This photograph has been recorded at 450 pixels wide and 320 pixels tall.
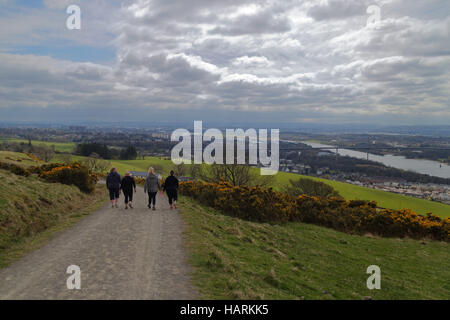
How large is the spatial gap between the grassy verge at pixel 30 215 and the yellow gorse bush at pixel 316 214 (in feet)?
28.7

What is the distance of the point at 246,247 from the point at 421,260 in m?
9.60

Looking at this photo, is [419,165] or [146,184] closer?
[146,184]

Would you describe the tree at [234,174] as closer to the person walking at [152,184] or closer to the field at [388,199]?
the field at [388,199]

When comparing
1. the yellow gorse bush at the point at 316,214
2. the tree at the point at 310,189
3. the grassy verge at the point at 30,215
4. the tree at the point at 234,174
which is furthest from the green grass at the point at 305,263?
the tree at the point at 310,189

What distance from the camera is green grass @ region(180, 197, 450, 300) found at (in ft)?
25.4

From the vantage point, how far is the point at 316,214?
22.6 m

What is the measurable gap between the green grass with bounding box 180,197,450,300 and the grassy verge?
16.9 ft

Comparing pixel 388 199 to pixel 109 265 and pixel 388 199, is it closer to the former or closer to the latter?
pixel 388 199

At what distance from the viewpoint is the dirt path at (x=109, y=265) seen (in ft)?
20.6

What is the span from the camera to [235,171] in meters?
37.6

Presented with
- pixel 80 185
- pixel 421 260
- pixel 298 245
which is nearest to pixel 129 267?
pixel 298 245

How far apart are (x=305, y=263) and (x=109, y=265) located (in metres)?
7.53

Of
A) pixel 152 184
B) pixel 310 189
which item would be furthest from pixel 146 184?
pixel 310 189

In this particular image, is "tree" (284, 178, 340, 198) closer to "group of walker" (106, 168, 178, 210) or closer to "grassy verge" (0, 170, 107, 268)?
"group of walker" (106, 168, 178, 210)
